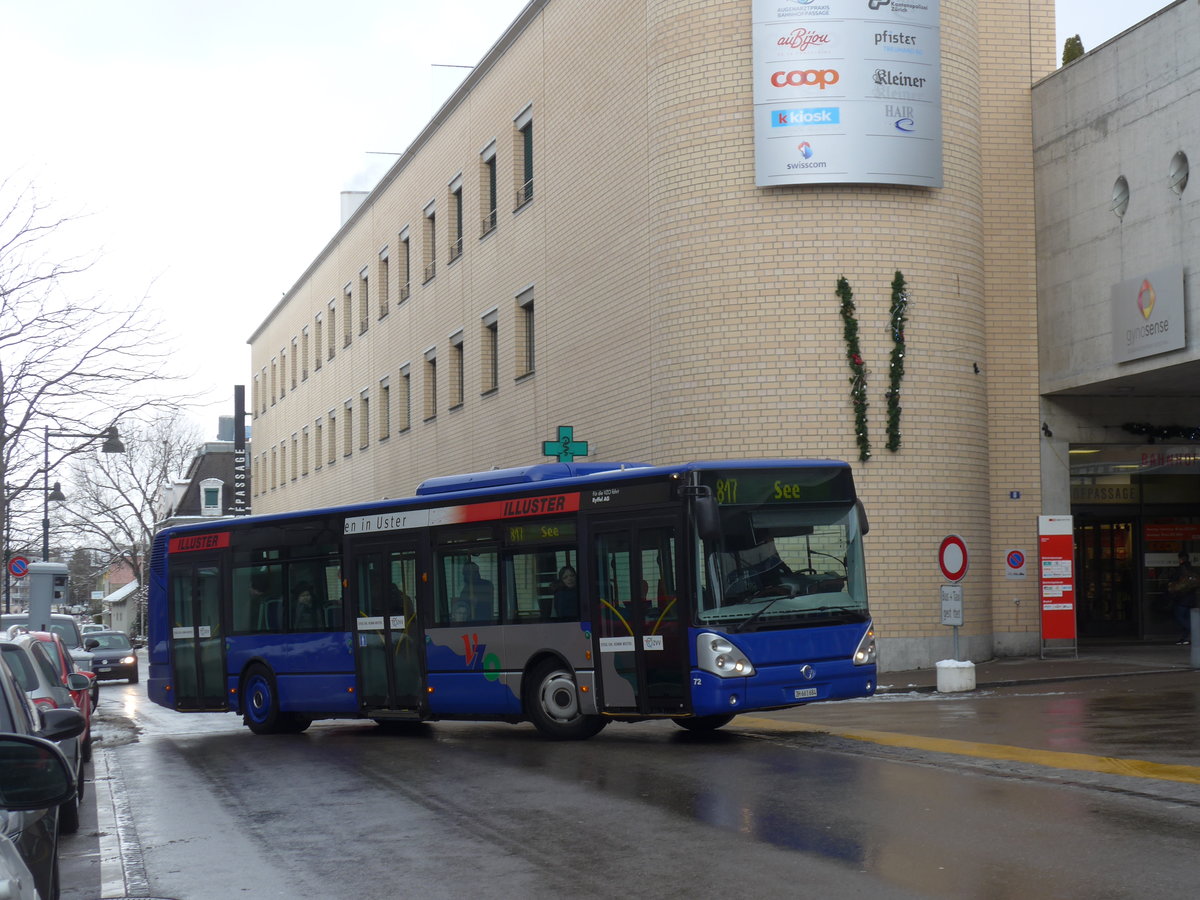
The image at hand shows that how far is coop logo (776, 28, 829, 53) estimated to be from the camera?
23891 mm

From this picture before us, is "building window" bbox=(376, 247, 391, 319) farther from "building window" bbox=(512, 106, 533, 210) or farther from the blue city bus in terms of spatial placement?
the blue city bus

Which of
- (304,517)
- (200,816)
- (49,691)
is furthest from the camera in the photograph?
→ (304,517)

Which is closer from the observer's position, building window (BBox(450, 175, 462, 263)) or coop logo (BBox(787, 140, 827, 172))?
coop logo (BBox(787, 140, 827, 172))

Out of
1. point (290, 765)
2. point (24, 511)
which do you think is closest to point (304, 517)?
point (290, 765)

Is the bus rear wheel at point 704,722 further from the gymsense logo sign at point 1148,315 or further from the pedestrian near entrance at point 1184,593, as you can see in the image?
the pedestrian near entrance at point 1184,593

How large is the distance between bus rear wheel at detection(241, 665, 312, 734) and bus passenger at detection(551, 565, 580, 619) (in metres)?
5.27

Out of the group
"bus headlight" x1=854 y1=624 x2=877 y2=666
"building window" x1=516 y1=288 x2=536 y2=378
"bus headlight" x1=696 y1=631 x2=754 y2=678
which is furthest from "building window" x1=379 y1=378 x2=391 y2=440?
"bus headlight" x1=696 y1=631 x2=754 y2=678

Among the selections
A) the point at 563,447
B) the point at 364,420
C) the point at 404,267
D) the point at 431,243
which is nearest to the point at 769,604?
the point at 563,447

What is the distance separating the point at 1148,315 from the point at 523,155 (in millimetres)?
15674

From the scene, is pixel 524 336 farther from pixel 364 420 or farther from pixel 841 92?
pixel 364 420

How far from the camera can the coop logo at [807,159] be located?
2389 centimetres

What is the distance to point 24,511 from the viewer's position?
3300cm

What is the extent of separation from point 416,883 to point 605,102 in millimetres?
21992

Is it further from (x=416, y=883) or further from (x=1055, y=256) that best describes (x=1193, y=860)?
(x=1055, y=256)
